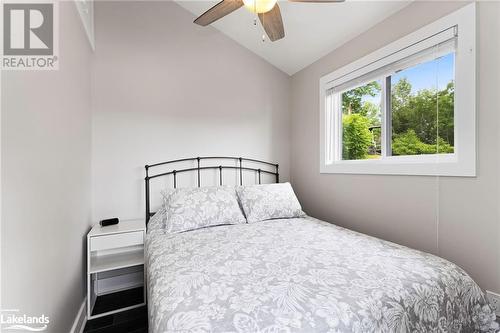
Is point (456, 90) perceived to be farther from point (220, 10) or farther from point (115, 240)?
point (115, 240)

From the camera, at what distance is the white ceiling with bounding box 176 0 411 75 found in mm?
1920

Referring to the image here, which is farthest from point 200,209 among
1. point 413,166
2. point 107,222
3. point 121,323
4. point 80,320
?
point 413,166

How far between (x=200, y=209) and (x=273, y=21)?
1532 millimetres

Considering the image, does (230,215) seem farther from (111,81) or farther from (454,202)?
(111,81)

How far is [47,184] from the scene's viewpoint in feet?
4.01

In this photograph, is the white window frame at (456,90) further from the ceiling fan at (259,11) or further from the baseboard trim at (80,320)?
the baseboard trim at (80,320)

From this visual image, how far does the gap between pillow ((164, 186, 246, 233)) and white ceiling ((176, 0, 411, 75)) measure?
1754mm

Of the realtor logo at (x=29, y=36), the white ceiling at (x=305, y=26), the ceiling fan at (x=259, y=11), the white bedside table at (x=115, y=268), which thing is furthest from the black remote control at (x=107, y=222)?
the white ceiling at (x=305, y=26)

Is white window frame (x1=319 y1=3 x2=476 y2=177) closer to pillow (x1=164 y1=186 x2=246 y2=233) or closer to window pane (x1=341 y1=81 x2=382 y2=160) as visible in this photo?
window pane (x1=341 y1=81 x2=382 y2=160)

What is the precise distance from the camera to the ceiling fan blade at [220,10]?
4.72 feet

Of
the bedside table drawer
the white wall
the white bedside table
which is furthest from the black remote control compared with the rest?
the bedside table drawer

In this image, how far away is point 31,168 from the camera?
106 cm

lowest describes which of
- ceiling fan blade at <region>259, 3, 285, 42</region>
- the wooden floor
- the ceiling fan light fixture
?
the wooden floor

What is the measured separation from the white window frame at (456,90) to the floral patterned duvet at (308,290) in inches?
25.0
